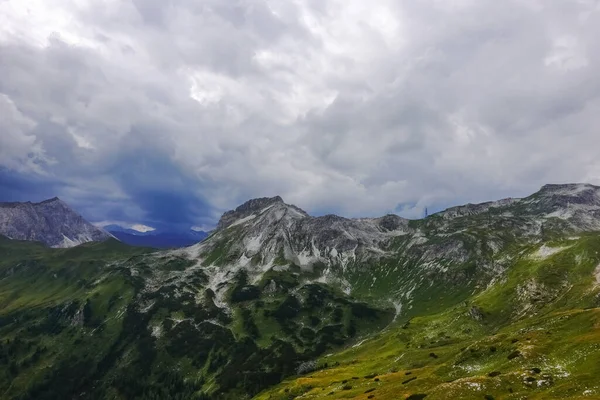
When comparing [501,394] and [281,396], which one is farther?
[281,396]

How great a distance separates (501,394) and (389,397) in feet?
67.5

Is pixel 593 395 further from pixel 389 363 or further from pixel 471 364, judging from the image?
pixel 389 363

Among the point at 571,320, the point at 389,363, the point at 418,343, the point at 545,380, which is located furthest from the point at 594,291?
the point at 545,380

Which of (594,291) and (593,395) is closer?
(593,395)

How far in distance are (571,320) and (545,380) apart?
34084 mm

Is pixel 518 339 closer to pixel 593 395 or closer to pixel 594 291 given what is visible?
pixel 593 395

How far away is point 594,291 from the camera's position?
620 ft

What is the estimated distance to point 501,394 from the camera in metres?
58.0

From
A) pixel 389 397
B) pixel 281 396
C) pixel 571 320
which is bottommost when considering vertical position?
pixel 281 396

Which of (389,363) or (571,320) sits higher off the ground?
(571,320)

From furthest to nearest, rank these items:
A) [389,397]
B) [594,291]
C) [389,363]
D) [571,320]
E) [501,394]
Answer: [594,291] → [389,363] → [571,320] → [389,397] → [501,394]

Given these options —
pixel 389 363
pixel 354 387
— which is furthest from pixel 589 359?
pixel 389 363

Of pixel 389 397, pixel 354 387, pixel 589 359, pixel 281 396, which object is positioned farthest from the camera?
pixel 281 396

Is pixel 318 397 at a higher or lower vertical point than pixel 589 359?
lower
